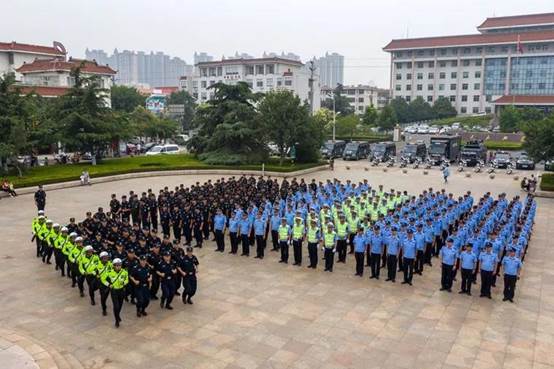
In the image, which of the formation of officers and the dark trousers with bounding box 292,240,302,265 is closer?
the formation of officers

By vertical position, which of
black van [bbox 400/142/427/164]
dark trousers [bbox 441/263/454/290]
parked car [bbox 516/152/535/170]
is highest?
black van [bbox 400/142/427/164]

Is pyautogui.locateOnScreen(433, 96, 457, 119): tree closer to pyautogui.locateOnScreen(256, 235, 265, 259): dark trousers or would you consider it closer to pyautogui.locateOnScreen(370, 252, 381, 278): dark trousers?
pyautogui.locateOnScreen(256, 235, 265, 259): dark trousers

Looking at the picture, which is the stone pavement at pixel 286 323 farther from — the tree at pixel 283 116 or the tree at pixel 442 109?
the tree at pixel 442 109

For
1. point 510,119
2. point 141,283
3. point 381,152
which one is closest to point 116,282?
point 141,283

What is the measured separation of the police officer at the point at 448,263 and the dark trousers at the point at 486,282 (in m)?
0.61

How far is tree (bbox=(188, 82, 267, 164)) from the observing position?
29156 millimetres

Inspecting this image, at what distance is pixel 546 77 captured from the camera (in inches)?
2815

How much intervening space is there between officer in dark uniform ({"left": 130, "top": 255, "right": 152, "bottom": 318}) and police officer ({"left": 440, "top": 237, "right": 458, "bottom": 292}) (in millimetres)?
5864

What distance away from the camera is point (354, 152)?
3688 centimetres

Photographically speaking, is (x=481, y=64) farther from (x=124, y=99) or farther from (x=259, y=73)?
(x=124, y=99)

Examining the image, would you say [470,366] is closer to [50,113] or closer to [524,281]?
[524,281]

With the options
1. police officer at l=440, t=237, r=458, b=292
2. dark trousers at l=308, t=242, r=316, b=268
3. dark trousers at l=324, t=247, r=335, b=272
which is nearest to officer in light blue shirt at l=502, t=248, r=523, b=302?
police officer at l=440, t=237, r=458, b=292

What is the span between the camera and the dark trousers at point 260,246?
40.5 feet

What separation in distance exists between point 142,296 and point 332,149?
3078 centimetres
